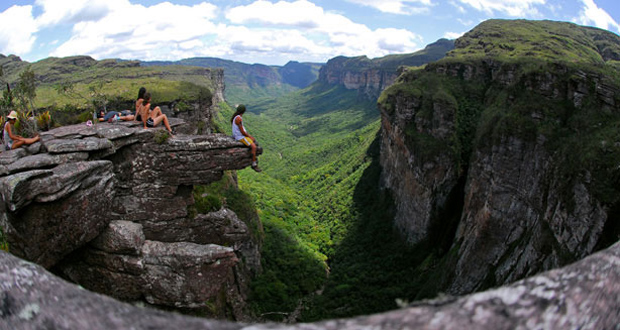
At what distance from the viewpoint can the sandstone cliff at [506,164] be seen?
22.2 meters

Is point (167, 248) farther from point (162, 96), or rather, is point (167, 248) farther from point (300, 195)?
point (300, 195)

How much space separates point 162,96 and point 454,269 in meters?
54.6

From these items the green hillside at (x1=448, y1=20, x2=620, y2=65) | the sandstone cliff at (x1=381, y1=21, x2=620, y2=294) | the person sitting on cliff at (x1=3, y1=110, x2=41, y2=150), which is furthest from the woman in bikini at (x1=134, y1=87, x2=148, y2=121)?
the green hillside at (x1=448, y1=20, x2=620, y2=65)

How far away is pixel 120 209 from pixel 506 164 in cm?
3390

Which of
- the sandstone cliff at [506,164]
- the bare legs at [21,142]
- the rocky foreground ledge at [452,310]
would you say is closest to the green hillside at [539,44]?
the sandstone cliff at [506,164]

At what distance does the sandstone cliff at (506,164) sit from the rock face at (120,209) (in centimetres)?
2107

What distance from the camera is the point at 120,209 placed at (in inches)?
595

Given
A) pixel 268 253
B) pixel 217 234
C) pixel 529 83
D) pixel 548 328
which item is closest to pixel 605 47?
pixel 529 83

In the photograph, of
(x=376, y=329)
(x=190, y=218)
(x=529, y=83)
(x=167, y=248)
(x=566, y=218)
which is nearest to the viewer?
(x=376, y=329)

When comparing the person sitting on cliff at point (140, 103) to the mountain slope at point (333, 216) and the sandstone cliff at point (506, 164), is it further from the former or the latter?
the sandstone cliff at point (506, 164)

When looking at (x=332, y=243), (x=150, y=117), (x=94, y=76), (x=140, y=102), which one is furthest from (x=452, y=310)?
(x=94, y=76)

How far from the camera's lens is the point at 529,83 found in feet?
115

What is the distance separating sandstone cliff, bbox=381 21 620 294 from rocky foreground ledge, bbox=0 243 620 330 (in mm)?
19677

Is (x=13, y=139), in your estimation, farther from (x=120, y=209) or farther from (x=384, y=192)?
(x=384, y=192)
